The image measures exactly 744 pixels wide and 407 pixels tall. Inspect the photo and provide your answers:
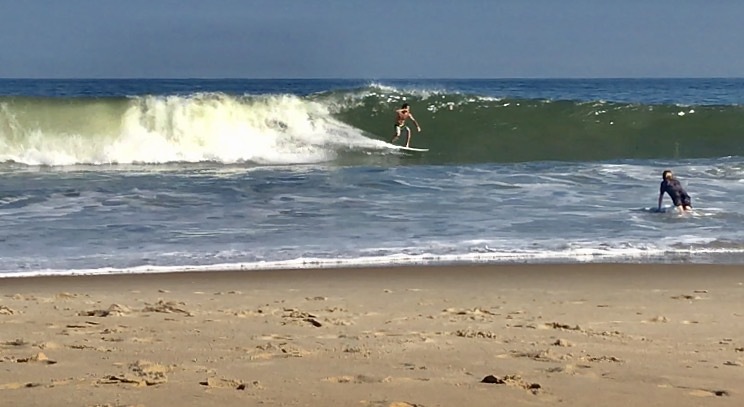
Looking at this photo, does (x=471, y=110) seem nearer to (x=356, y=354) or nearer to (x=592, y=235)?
(x=592, y=235)

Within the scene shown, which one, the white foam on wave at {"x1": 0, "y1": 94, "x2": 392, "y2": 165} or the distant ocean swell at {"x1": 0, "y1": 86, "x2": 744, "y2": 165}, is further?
the distant ocean swell at {"x1": 0, "y1": 86, "x2": 744, "y2": 165}

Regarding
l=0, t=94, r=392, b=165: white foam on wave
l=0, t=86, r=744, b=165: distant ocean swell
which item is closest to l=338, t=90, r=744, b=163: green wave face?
l=0, t=86, r=744, b=165: distant ocean swell

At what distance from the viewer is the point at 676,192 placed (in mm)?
11164

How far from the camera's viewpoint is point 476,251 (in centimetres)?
888

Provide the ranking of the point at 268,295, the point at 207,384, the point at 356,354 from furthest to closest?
1. the point at 268,295
2. the point at 356,354
3. the point at 207,384

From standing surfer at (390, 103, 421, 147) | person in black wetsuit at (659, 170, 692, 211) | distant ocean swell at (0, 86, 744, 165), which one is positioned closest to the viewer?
person in black wetsuit at (659, 170, 692, 211)

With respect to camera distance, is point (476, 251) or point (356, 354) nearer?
point (356, 354)

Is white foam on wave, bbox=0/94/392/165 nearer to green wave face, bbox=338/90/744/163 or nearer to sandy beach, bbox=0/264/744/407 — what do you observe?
green wave face, bbox=338/90/744/163

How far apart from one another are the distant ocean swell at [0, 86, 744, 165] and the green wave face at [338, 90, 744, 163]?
0.02 metres

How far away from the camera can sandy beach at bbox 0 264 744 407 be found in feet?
13.4

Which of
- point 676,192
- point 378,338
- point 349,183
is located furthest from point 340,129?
point 378,338

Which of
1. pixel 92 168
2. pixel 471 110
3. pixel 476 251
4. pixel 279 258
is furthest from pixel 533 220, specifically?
pixel 471 110

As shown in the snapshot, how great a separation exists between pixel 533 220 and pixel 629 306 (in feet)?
13.7

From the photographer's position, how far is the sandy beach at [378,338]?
4098mm
